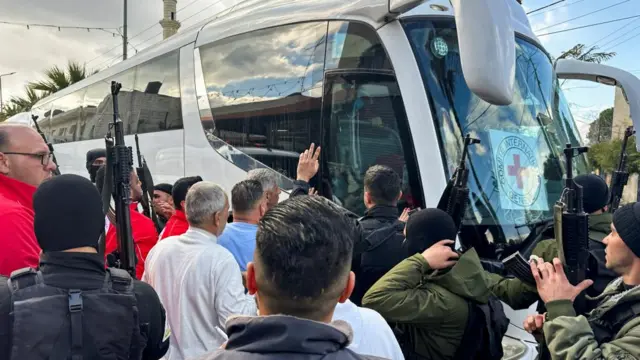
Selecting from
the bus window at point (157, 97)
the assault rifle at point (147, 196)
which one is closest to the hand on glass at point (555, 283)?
the assault rifle at point (147, 196)

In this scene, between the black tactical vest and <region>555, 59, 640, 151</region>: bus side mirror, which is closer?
the black tactical vest

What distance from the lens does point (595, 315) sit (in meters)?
1.88

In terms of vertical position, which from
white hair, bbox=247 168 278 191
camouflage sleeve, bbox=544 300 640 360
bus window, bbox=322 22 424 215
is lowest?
camouflage sleeve, bbox=544 300 640 360

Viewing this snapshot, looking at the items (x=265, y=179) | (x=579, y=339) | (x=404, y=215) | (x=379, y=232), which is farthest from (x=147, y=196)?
(x=579, y=339)

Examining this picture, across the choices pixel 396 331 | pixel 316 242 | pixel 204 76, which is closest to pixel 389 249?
pixel 396 331

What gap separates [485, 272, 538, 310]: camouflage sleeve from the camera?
7.93 ft

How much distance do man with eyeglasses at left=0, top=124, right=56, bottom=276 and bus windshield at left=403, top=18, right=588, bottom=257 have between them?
2620 mm

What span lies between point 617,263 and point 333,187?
2528mm

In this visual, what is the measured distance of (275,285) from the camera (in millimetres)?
1048

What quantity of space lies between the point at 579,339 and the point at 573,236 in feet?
2.04

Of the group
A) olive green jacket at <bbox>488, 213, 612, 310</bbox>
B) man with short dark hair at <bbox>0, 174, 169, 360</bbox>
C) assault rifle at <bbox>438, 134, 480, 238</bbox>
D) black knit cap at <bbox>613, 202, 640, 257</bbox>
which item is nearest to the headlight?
olive green jacket at <bbox>488, 213, 612, 310</bbox>

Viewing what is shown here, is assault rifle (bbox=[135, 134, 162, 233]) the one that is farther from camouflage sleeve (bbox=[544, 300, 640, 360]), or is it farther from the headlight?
camouflage sleeve (bbox=[544, 300, 640, 360])

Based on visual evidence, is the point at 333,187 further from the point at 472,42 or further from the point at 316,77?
the point at 472,42

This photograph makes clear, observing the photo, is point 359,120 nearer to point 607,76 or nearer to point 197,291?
point 197,291
